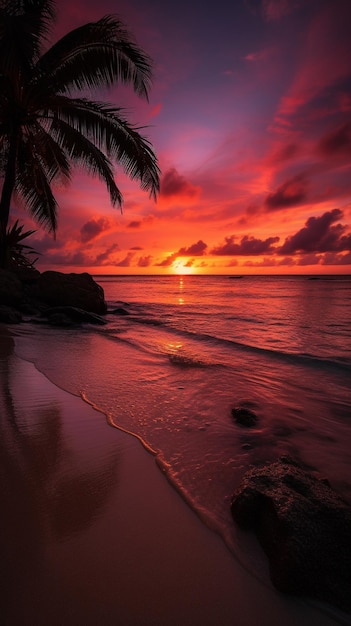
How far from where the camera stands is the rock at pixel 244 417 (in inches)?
118

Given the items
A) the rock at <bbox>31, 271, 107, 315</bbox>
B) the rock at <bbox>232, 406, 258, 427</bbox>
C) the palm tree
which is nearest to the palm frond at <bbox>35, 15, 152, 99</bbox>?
the palm tree

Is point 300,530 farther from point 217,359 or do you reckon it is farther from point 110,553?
point 217,359

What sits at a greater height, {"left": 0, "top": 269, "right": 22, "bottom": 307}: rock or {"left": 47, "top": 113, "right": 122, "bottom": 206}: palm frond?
{"left": 47, "top": 113, "right": 122, "bottom": 206}: palm frond

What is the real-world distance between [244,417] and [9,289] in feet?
28.4

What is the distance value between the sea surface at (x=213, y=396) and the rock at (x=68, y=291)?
104 inches

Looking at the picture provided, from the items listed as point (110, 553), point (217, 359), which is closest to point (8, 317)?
point (217, 359)

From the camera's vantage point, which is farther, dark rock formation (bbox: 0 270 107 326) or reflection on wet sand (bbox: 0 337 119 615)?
A: dark rock formation (bbox: 0 270 107 326)

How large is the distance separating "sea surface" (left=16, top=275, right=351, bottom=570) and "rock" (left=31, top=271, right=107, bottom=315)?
2.65m

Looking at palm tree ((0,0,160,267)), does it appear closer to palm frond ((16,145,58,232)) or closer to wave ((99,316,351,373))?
palm frond ((16,145,58,232))

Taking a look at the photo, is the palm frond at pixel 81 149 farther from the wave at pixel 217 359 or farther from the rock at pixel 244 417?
the rock at pixel 244 417

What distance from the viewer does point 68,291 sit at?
10477 millimetres

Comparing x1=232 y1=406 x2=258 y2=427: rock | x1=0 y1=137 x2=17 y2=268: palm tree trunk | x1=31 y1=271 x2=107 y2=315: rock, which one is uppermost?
x1=0 y1=137 x2=17 y2=268: palm tree trunk

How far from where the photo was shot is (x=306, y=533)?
4.56 feet

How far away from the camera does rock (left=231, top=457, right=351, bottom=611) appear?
129cm
